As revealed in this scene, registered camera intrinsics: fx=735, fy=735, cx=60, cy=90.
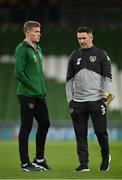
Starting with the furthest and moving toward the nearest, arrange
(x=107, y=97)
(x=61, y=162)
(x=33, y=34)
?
(x=61, y=162), (x=33, y=34), (x=107, y=97)

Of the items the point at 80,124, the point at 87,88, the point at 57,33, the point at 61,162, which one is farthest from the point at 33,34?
the point at 57,33

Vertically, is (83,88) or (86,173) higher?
(83,88)

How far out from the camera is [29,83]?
28.2ft

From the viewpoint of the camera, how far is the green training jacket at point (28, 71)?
857 centimetres

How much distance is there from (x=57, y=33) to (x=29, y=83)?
48.7 feet

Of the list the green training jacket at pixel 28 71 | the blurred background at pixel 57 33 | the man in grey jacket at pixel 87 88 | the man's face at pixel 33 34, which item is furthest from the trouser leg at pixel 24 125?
the blurred background at pixel 57 33

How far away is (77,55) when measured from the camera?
8.66 m

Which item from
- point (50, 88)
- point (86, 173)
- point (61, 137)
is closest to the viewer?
point (86, 173)

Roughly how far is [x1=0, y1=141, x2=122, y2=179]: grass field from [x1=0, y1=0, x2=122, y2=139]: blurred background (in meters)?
7.45

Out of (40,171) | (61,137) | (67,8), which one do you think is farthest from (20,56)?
(67,8)

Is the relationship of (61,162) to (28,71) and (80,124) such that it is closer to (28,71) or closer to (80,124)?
(80,124)

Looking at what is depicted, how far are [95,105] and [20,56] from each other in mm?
1046

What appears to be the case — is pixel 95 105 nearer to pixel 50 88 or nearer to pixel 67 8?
pixel 50 88

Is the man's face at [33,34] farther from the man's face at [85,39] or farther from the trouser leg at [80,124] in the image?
the trouser leg at [80,124]
